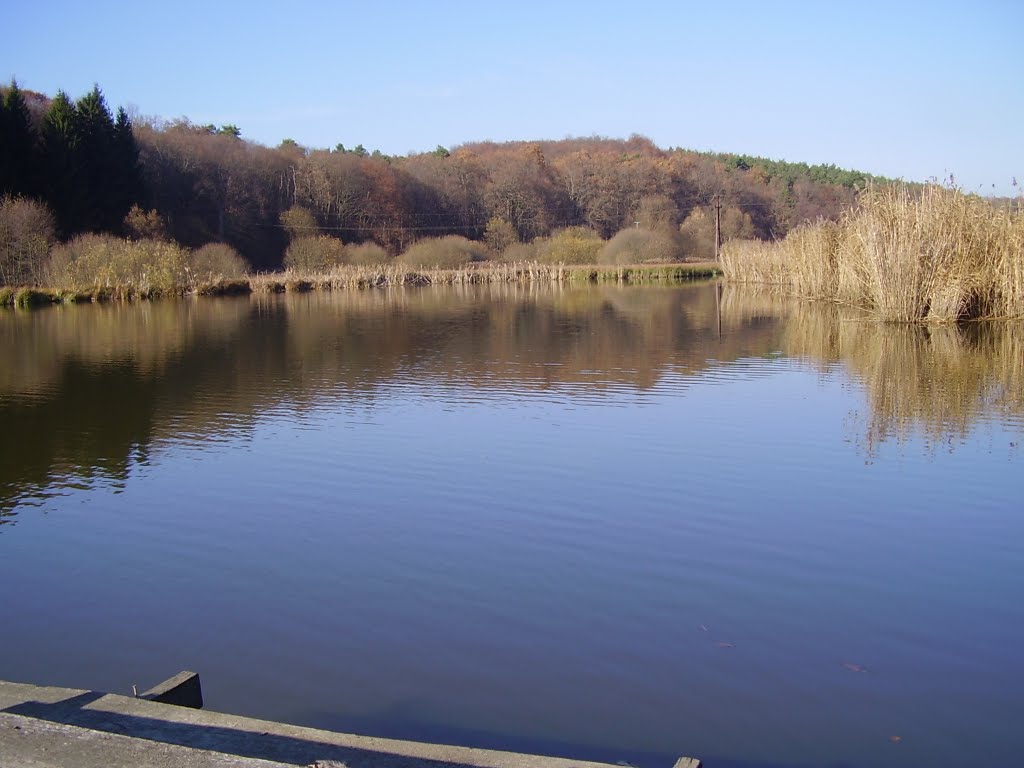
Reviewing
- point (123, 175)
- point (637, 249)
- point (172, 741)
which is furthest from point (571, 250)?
point (172, 741)

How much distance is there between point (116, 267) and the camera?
112ft

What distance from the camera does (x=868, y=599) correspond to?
502cm

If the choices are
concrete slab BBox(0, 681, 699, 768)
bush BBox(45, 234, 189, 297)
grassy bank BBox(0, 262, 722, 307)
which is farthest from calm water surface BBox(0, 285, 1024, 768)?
bush BBox(45, 234, 189, 297)

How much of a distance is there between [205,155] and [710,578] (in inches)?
2271

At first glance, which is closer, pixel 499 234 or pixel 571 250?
pixel 571 250

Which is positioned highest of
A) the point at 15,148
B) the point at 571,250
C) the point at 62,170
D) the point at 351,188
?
the point at 351,188

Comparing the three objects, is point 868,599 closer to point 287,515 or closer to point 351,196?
point 287,515

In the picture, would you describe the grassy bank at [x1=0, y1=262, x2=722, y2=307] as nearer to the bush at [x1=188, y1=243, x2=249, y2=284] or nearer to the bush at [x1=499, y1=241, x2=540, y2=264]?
the bush at [x1=188, y1=243, x2=249, y2=284]

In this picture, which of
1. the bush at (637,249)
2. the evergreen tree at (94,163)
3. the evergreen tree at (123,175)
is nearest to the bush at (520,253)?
the bush at (637,249)

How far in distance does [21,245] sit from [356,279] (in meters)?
13.1

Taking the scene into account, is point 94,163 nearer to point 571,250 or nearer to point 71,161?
point 71,161

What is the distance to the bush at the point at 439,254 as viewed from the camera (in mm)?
48750

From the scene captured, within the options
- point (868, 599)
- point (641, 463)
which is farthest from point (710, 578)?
point (641, 463)

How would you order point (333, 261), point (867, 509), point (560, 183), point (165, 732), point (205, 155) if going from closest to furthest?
point (165, 732), point (867, 509), point (333, 261), point (205, 155), point (560, 183)
